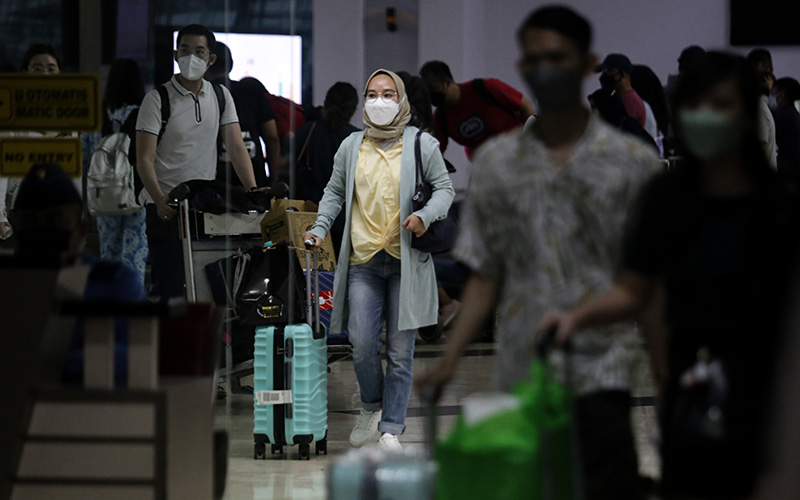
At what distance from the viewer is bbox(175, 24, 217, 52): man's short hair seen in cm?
493

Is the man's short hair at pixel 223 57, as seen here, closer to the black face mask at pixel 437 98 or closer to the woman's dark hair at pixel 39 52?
the woman's dark hair at pixel 39 52

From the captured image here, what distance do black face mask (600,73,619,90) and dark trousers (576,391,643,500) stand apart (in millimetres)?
5446

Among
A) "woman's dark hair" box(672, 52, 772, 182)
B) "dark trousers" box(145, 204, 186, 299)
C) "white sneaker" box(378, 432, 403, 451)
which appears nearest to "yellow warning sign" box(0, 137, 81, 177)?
"dark trousers" box(145, 204, 186, 299)

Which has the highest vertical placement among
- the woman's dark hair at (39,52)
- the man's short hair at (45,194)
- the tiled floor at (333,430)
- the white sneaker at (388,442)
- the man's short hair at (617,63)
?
the man's short hair at (617,63)

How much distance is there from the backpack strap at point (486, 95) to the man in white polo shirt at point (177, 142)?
2.72 meters

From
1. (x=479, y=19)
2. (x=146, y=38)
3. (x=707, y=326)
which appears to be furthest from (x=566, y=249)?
(x=479, y=19)

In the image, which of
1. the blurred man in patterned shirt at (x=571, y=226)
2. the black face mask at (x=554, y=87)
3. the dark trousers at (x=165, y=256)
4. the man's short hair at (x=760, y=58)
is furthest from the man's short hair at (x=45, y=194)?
the man's short hair at (x=760, y=58)

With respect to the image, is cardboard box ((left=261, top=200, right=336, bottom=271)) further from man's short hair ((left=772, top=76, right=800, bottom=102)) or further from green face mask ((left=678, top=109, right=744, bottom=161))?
man's short hair ((left=772, top=76, right=800, bottom=102))

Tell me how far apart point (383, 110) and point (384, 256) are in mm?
691

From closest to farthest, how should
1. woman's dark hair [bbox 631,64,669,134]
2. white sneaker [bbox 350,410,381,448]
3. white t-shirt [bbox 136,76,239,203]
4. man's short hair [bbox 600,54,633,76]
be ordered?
white t-shirt [bbox 136,76,239,203] < white sneaker [bbox 350,410,381,448] < man's short hair [bbox 600,54,633,76] < woman's dark hair [bbox 631,64,669,134]

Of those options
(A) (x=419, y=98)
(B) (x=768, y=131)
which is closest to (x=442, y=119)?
(A) (x=419, y=98)

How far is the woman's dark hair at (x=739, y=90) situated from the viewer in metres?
2.26

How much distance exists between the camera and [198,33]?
501cm

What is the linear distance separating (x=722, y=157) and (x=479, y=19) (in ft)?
29.5
